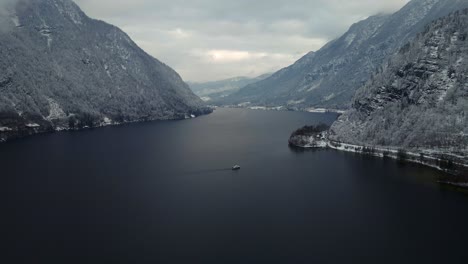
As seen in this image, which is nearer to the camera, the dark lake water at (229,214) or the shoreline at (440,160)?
the dark lake water at (229,214)

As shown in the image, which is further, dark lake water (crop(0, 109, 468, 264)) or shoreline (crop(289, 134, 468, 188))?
shoreline (crop(289, 134, 468, 188))

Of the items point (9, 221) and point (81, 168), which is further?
point (81, 168)

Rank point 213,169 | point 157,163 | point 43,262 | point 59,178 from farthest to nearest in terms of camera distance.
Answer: point 157,163 → point 213,169 → point 59,178 → point 43,262

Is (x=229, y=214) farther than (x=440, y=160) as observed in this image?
No

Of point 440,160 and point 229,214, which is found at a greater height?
point 440,160

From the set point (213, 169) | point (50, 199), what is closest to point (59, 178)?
point (50, 199)

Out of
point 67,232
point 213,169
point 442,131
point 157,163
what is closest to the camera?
point 67,232

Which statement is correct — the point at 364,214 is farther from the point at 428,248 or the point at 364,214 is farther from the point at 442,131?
the point at 442,131

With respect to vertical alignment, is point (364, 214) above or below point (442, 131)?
below
